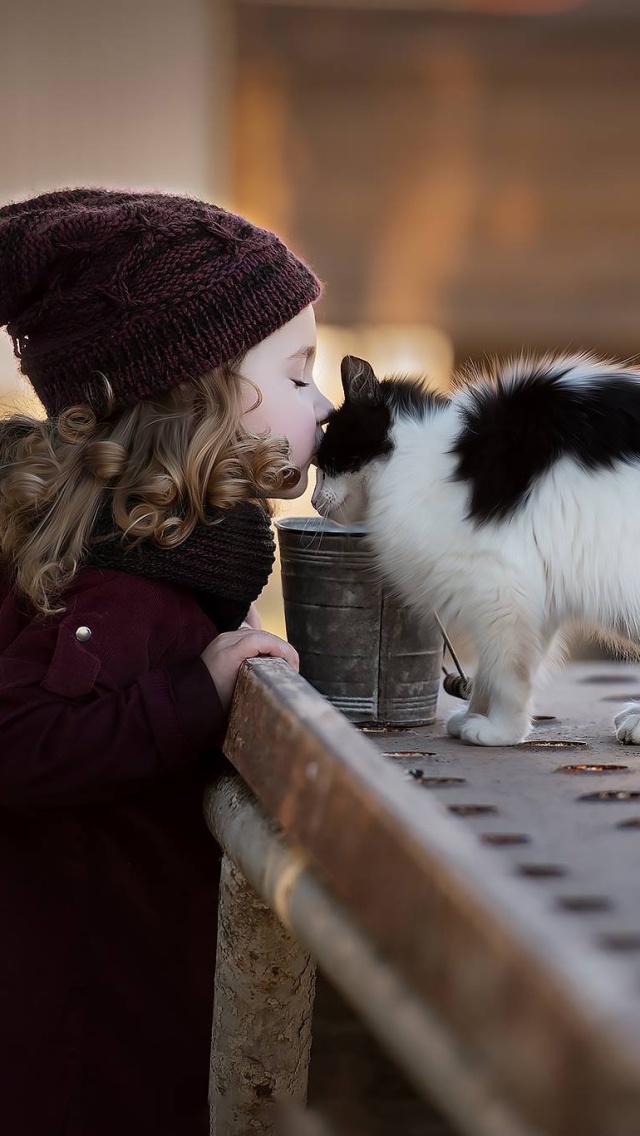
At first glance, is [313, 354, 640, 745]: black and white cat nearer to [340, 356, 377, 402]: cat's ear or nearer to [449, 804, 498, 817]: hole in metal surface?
[340, 356, 377, 402]: cat's ear

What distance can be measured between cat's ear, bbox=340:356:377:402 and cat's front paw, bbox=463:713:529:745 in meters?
0.53

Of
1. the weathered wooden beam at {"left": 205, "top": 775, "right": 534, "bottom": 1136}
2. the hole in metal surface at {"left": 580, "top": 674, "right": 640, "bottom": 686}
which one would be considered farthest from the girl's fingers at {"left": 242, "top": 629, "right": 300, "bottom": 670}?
the hole in metal surface at {"left": 580, "top": 674, "right": 640, "bottom": 686}

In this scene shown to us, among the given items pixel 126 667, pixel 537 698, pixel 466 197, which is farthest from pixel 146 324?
pixel 466 197

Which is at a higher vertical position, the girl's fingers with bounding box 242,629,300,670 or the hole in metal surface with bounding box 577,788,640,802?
the girl's fingers with bounding box 242,629,300,670

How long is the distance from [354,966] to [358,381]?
1178 millimetres

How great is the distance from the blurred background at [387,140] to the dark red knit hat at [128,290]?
9.50 feet

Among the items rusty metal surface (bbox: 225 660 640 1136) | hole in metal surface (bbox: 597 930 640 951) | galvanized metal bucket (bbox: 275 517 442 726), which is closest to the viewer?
rusty metal surface (bbox: 225 660 640 1136)

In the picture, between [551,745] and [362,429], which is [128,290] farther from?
[551,745]

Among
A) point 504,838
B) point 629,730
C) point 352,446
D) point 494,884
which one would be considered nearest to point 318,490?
point 352,446

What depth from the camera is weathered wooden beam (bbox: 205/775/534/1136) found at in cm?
51

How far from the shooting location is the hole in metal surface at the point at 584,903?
686 millimetres

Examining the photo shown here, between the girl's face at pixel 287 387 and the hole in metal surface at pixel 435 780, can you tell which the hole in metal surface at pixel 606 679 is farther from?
the hole in metal surface at pixel 435 780

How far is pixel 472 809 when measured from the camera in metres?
0.96

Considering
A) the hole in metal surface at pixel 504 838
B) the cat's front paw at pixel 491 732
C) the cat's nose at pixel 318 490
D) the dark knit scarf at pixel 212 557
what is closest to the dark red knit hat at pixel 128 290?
the dark knit scarf at pixel 212 557
